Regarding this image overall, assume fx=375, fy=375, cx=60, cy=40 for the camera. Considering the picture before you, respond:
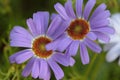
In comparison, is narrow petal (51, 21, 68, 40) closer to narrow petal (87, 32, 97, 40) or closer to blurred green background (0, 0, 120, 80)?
narrow petal (87, 32, 97, 40)

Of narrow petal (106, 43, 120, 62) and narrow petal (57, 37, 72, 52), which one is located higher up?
narrow petal (57, 37, 72, 52)

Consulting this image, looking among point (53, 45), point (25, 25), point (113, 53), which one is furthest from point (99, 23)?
point (25, 25)

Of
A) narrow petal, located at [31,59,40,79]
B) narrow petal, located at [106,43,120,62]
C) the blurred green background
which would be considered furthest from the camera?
the blurred green background

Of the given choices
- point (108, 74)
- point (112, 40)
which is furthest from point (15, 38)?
point (108, 74)

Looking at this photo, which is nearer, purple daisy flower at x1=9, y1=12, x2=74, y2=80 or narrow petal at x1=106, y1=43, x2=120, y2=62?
purple daisy flower at x1=9, y1=12, x2=74, y2=80

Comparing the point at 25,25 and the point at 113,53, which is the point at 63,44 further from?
the point at 25,25

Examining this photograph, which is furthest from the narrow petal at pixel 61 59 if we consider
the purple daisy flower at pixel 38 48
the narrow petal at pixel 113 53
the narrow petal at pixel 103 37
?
the narrow petal at pixel 113 53

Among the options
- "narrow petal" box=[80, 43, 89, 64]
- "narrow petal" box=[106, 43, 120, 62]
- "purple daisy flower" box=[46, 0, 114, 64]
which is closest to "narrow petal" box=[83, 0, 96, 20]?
"purple daisy flower" box=[46, 0, 114, 64]
